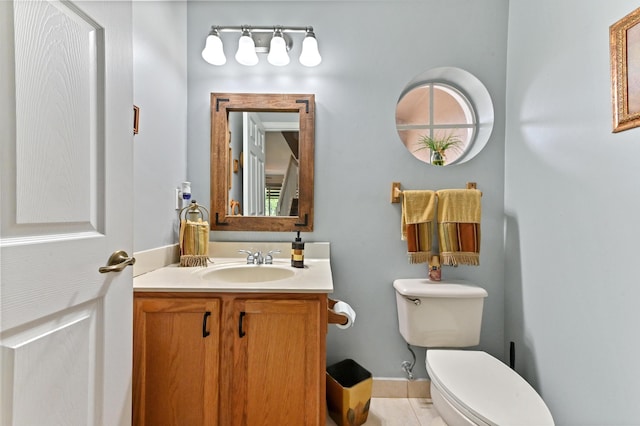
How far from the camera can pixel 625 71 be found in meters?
0.96

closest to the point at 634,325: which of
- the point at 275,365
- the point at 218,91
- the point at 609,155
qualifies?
the point at 609,155

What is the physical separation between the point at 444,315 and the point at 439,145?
0.93 metres

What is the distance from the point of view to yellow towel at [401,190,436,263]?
1.53 meters

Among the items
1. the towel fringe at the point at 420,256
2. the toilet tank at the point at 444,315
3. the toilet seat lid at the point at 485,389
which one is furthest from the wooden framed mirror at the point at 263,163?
the toilet seat lid at the point at 485,389

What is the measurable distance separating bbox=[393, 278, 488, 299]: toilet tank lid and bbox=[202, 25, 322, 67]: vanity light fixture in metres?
1.26

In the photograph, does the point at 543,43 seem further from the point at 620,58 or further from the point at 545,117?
the point at 620,58

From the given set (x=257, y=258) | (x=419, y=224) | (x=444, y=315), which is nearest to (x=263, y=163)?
(x=257, y=258)

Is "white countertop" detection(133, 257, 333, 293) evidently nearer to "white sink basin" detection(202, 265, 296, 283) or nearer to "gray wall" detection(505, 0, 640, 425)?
"white sink basin" detection(202, 265, 296, 283)

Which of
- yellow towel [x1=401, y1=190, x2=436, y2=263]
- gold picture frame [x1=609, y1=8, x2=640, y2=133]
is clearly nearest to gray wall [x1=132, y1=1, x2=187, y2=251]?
yellow towel [x1=401, y1=190, x2=436, y2=263]

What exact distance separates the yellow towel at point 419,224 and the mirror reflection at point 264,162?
610 millimetres

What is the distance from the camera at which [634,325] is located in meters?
0.94

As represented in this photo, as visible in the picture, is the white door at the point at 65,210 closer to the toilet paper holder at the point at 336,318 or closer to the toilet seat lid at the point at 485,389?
the toilet paper holder at the point at 336,318

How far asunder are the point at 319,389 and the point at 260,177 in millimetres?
1084

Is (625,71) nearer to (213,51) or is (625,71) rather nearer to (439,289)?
(439,289)
